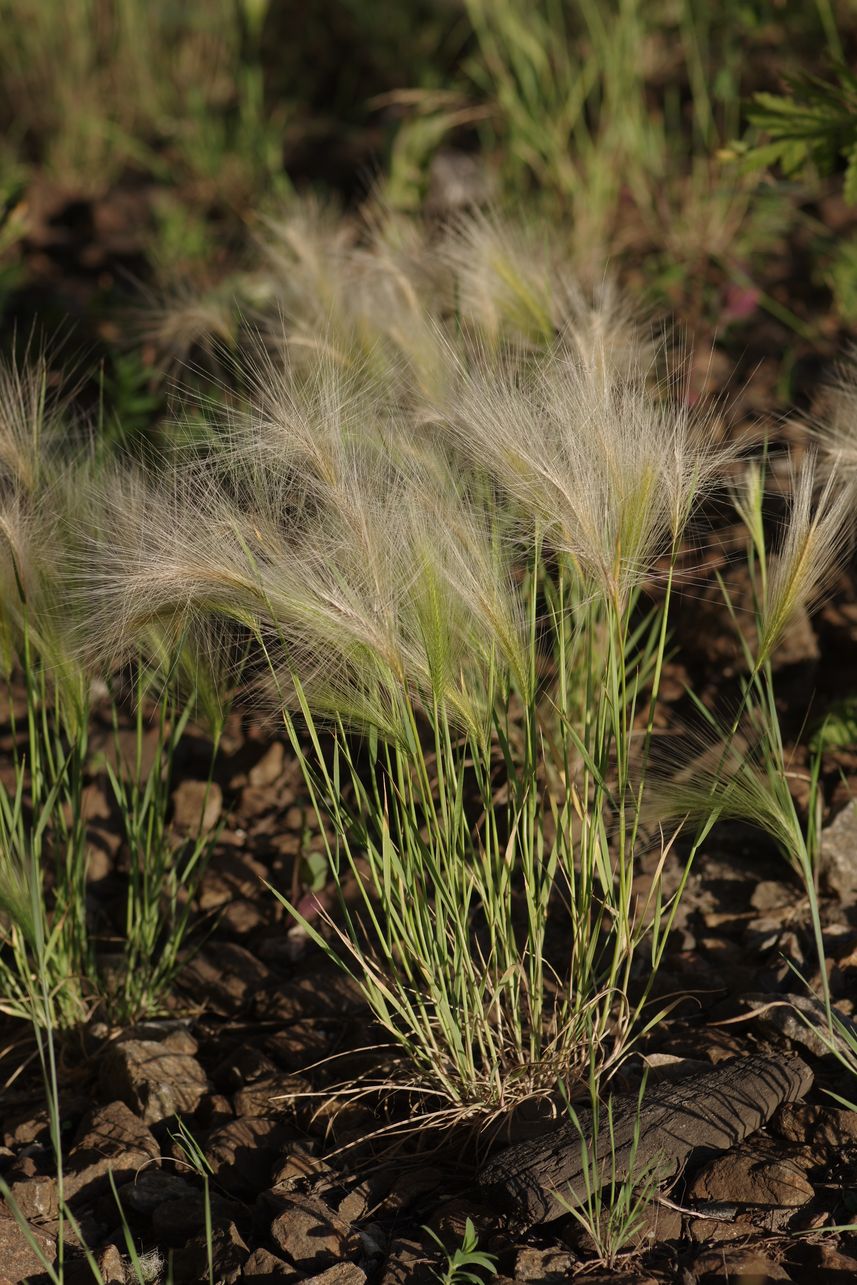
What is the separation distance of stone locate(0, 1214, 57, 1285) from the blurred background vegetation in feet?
5.16

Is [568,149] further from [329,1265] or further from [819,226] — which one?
[329,1265]

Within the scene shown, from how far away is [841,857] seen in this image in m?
2.08

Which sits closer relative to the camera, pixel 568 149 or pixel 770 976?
pixel 770 976

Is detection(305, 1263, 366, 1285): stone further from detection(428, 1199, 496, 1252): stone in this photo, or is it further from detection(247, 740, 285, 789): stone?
detection(247, 740, 285, 789): stone

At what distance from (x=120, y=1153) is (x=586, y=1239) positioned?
0.63 m

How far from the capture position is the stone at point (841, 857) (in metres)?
2.08

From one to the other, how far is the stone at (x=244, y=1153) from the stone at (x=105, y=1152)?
85 mm

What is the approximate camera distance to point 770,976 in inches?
77.0

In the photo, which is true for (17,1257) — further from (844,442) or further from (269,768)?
(844,442)

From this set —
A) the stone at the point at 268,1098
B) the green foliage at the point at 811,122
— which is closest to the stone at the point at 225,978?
the stone at the point at 268,1098

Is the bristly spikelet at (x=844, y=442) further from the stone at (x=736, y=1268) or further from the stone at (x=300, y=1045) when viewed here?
the stone at (x=300, y=1045)

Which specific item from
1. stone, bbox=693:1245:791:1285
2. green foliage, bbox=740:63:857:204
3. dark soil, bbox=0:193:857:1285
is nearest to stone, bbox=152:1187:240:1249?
dark soil, bbox=0:193:857:1285

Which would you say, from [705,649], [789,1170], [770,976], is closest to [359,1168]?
[789,1170]

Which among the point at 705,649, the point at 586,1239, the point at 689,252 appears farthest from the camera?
the point at 689,252
